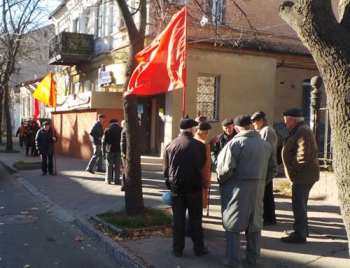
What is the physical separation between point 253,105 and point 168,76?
9.89m

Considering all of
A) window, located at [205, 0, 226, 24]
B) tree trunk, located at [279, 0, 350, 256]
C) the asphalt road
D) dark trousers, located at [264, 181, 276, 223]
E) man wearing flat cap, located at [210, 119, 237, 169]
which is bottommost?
the asphalt road

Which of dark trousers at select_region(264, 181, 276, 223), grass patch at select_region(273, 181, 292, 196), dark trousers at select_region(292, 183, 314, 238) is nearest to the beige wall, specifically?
grass patch at select_region(273, 181, 292, 196)

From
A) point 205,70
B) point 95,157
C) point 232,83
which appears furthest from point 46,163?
point 232,83

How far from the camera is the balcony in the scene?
1981 centimetres

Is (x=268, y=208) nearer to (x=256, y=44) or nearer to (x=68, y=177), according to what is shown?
(x=68, y=177)

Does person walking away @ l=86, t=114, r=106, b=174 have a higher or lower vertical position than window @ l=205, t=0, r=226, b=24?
lower

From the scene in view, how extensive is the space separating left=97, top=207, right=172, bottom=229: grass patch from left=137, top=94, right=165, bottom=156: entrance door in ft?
26.7

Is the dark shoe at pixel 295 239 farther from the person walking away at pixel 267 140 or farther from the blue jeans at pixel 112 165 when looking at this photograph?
the blue jeans at pixel 112 165

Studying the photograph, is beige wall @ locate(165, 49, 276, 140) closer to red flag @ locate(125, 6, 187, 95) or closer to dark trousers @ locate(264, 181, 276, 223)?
red flag @ locate(125, 6, 187, 95)

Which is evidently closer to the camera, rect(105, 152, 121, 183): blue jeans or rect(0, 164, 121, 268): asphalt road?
rect(0, 164, 121, 268): asphalt road

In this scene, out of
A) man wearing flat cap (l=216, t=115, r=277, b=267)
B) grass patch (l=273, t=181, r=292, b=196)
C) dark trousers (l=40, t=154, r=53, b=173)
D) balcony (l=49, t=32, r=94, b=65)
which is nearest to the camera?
man wearing flat cap (l=216, t=115, r=277, b=267)

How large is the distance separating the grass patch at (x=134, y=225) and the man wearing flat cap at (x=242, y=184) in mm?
1909

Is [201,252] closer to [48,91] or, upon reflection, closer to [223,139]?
[223,139]

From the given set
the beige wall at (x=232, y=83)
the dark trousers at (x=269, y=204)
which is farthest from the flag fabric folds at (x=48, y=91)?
the dark trousers at (x=269, y=204)
